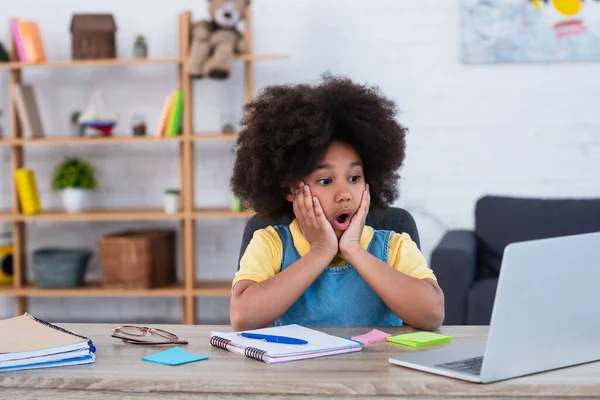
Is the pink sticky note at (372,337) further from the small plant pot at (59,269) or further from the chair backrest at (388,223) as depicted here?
the small plant pot at (59,269)

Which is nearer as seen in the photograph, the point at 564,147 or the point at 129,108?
the point at 564,147

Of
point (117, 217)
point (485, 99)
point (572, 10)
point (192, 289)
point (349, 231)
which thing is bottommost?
point (192, 289)

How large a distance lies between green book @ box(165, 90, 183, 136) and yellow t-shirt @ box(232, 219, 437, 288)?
2194mm

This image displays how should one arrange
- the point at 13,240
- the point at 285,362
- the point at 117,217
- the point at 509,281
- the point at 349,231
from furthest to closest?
the point at 13,240
the point at 117,217
the point at 349,231
the point at 285,362
the point at 509,281

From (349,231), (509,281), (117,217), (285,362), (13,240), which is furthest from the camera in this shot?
(13,240)

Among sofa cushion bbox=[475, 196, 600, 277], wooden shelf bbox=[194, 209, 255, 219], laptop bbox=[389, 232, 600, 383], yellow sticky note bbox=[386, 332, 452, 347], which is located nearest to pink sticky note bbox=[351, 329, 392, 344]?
yellow sticky note bbox=[386, 332, 452, 347]

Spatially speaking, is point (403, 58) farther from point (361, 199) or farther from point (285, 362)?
point (285, 362)

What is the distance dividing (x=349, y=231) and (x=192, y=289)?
7.66 feet

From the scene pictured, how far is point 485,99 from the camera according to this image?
3.92 meters

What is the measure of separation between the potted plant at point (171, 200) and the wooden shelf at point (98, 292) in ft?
1.21

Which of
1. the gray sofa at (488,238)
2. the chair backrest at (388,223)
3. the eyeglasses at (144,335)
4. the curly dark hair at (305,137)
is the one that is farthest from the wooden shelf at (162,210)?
the eyeglasses at (144,335)

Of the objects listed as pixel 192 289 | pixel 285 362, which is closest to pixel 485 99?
pixel 192 289

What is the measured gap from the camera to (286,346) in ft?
3.79

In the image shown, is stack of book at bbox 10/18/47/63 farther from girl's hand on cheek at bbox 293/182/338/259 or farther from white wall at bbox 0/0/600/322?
girl's hand on cheek at bbox 293/182/338/259
